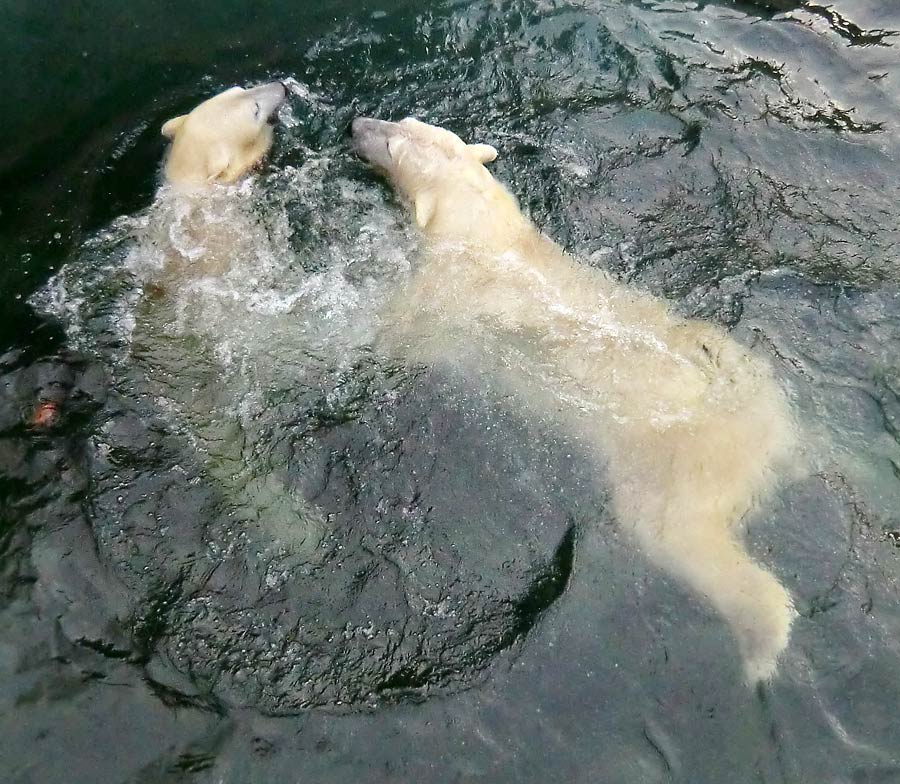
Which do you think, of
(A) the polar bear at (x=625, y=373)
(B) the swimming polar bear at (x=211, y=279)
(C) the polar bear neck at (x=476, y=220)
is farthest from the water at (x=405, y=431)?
(C) the polar bear neck at (x=476, y=220)

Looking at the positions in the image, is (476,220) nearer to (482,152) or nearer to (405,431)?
(482,152)

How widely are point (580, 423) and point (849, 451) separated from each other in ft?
5.51

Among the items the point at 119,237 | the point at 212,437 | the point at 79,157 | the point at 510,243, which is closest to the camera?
the point at 212,437

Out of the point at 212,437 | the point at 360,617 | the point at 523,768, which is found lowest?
the point at 523,768

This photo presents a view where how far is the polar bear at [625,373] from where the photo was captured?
438cm

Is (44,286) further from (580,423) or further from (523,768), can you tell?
(523,768)

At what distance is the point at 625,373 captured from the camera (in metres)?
4.95

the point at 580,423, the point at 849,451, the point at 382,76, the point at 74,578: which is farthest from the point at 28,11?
the point at 849,451

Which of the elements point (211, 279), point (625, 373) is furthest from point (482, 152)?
point (625, 373)

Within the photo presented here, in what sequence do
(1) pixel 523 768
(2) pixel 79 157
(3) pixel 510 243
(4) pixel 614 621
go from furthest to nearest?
(2) pixel 79 157
(3) pixel 510 243
(4) pixel 614 621
(1) pixel 523 768

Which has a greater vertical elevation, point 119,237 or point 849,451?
point 119,237

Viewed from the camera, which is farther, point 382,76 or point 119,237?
point 382,76

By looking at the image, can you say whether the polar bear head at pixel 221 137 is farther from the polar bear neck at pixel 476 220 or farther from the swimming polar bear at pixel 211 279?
the polar bear neck at pixel 476 220

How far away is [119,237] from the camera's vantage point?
6453 millimetres
